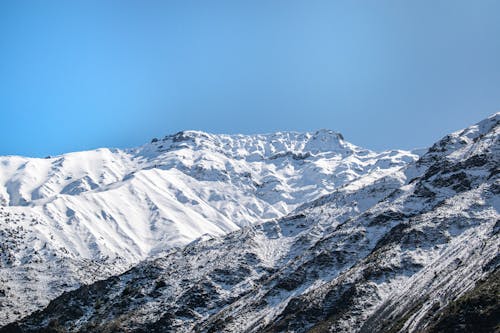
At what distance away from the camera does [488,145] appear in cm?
16725

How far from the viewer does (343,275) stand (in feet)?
390

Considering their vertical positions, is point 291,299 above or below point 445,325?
below

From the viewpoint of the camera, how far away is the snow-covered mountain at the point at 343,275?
87.5 meters

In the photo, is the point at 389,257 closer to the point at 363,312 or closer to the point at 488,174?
the point at 363,312

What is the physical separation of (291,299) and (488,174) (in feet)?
225

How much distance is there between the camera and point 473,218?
399ft

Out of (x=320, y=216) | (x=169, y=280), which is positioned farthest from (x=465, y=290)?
(x=320, y=216)

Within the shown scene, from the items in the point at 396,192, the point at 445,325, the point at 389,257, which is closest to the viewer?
the point at 445,325

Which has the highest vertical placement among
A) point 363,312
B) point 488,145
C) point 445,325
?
point 488,145

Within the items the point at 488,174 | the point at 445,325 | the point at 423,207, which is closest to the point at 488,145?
the point at 488,174

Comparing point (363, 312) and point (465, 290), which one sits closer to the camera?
point (465, 290)

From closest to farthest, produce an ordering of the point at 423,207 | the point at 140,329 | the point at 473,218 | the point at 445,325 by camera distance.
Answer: the point at 445,325 → the point at 473,218 → the point at 140,329 → the point at 423,207

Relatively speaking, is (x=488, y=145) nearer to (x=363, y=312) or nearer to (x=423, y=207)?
(x=423, y=207)

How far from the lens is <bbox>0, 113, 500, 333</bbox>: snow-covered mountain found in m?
87.5
